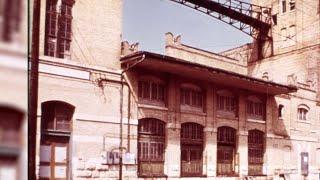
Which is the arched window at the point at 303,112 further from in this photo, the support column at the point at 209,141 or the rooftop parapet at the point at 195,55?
the support column at the point at 209,141

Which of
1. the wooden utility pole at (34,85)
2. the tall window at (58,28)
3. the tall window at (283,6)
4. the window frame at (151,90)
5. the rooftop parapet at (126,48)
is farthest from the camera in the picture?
the tall window at (283,6)

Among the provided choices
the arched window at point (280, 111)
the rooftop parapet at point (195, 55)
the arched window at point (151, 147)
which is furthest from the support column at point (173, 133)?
the arched window at point (280, 111)

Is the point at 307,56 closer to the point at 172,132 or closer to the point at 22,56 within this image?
the point at 172,132

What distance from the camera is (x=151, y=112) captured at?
14.1 meters

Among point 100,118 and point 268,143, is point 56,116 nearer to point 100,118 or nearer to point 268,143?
point 100,118

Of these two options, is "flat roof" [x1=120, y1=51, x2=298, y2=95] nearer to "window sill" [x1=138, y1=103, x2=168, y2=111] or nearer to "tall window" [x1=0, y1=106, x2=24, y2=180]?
"window sill" [x1=138, y1=103, x2=168, y2=111]

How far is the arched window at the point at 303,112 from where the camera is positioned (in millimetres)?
20356

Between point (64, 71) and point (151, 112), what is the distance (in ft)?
11.1

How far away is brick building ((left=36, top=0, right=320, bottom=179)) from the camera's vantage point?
39.4 feet

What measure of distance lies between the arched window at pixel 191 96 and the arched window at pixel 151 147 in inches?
54.1

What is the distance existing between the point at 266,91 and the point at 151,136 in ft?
21.3

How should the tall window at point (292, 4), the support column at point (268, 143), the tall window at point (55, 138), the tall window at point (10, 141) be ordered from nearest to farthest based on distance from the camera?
the tall window at point (10, 141), the tall window at point (55, 138), the support column at point (268, 143), the tall window at point (292, 4)

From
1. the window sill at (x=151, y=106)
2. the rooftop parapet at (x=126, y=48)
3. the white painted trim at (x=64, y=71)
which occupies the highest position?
the rooftop parapet at (x=126, y=48)

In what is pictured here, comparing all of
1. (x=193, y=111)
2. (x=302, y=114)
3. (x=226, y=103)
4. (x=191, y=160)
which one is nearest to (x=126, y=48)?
(x=193, y=111)
